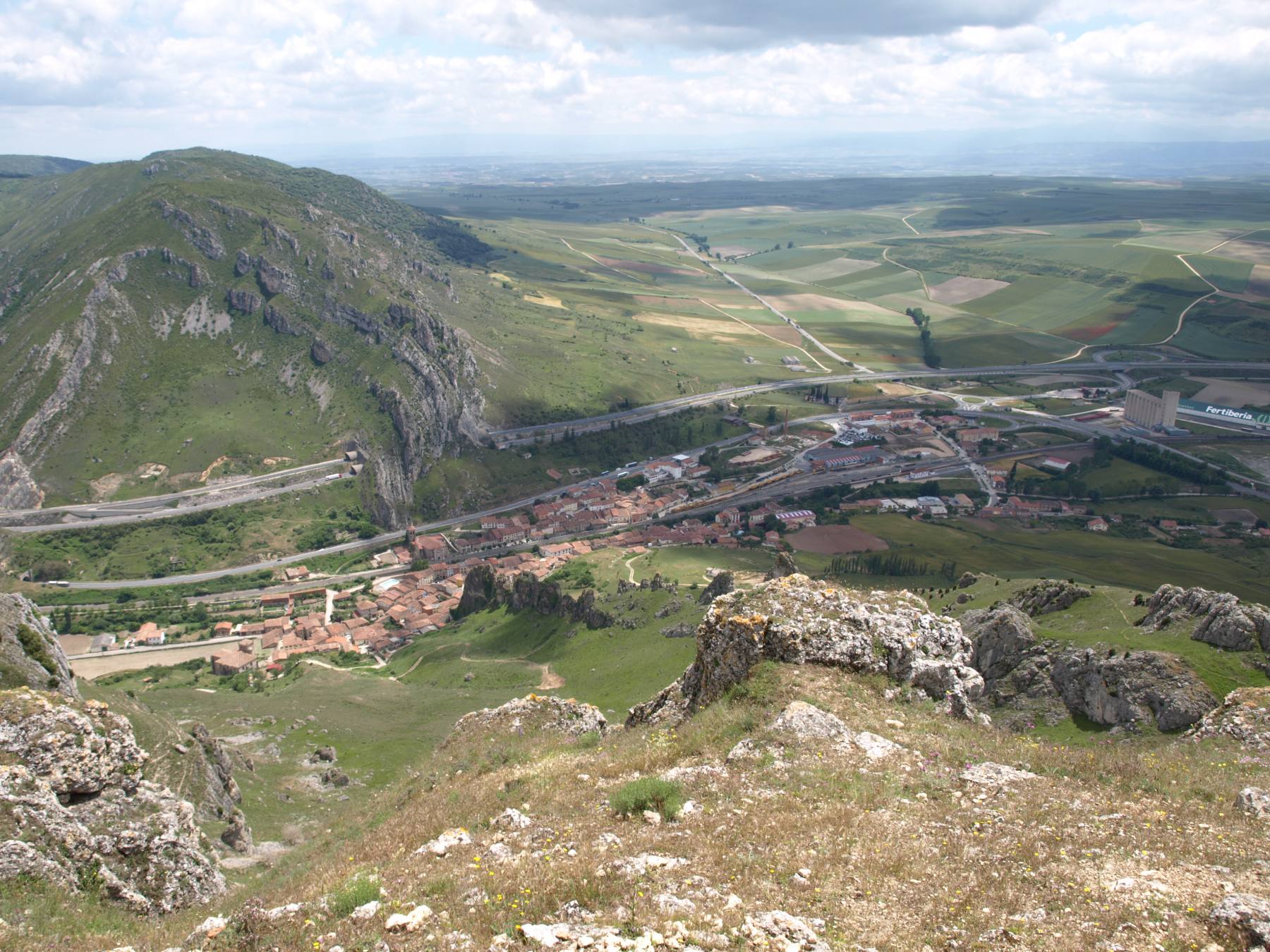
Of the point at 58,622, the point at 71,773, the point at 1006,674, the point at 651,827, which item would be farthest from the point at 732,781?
the point at 58,622

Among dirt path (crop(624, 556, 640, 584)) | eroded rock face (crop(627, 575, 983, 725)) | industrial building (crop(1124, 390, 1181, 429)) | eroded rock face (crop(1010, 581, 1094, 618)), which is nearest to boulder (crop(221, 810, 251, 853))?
eroded rock face (crop(627, 575, 983, 725))

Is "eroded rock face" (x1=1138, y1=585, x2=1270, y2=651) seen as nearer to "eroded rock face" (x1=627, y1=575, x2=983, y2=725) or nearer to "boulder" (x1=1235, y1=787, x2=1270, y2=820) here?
"eroded rock face" (x1=627, y1=575, x2=983, y2=725)

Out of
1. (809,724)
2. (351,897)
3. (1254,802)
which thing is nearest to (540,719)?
(809,724)

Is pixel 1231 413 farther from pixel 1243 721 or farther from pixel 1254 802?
pixel 1254 802

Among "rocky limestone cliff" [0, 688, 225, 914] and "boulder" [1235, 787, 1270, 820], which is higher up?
"boulder" [1235, 787, 1270, 820]

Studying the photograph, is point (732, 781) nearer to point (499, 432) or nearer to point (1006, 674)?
point (1006, 674)

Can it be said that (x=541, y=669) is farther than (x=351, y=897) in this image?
Yes
